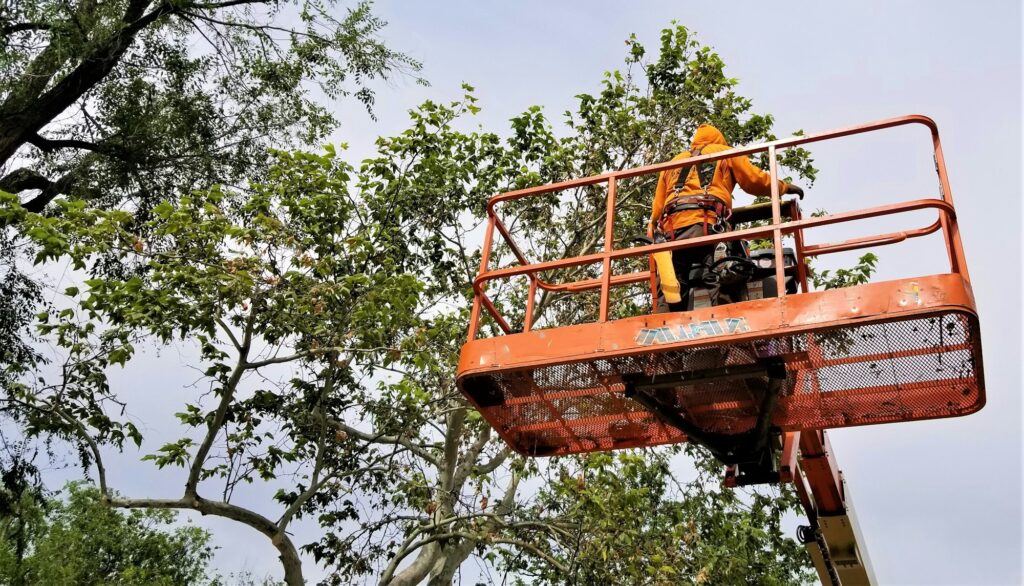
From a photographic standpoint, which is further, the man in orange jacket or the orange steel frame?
the man in orange jacket

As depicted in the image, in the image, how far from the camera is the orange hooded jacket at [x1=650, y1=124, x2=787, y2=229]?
20.1 feet

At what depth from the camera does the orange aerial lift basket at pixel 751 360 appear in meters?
4.96

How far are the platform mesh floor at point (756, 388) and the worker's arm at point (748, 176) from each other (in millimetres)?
1338

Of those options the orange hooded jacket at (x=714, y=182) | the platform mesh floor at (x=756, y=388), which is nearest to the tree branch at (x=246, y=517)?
the platform mesh floor at (x=756, y=388)

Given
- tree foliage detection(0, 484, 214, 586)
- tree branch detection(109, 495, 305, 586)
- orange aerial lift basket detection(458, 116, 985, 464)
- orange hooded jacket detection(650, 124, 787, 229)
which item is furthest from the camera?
tree foliage detection(0, 484, 214, 586)

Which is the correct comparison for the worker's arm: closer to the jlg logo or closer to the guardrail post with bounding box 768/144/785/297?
the guardrail post with bounding box 768/144/785/297

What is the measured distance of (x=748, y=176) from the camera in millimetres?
6215

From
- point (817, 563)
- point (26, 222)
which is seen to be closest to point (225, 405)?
point (26, 222)

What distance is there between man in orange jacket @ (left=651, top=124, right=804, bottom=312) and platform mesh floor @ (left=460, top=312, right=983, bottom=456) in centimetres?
57

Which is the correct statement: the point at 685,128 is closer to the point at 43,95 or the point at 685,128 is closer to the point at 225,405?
the point at 225,405

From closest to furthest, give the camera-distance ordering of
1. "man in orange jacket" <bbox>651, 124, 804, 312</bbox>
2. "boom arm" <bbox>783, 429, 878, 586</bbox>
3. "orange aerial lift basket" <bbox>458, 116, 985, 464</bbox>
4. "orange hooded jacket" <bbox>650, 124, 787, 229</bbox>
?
"orange aerial lift basket" <bbox>458, 116, 985, 464</bbox>
"man in orange jacket" <bbox>651, 124, 804, 312</bbox>
"orange hooded jacket" <bbox>650, 124, 787, 229</bbox>
"boom arm" <bbox>783, 429, 878, 586</bbox>

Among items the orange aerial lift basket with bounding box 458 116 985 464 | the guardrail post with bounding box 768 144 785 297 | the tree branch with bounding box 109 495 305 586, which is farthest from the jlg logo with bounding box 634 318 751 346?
the tree branch with bounding box 109 495 305 586

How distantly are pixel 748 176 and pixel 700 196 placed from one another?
377 mm

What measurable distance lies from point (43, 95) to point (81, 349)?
513 centimetres
